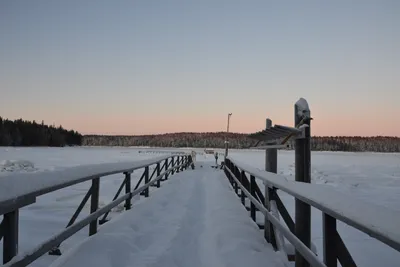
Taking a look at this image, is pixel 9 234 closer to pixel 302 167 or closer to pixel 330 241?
pixel 330 241

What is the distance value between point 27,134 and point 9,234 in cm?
12320

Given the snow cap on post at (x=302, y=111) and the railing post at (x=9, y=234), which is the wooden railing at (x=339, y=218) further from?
the railing post at (x=9, y=234)

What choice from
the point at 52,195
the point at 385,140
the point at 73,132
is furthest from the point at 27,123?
the point at 385,140

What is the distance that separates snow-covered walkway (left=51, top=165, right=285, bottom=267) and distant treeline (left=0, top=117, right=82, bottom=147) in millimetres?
112345

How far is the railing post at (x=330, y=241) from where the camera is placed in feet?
7.79

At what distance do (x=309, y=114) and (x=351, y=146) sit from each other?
18408cm

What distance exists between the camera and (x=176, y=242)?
4.89m

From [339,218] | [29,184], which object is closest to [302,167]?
[339,218]

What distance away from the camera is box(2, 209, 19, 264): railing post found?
257 centimetres

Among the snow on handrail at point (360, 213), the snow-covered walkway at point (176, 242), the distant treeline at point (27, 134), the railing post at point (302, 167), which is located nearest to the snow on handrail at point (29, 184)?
the snow-covered walkway at point (176, 242)

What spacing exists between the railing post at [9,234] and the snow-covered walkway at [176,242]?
3.52 ft

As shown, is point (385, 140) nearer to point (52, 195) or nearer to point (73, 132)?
point (73, 132)

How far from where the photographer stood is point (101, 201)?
30.9ft

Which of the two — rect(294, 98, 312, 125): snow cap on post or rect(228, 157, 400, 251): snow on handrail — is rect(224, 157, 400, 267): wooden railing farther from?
rect(294, 98, 312, 125): snow cap on post
